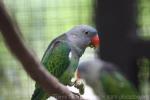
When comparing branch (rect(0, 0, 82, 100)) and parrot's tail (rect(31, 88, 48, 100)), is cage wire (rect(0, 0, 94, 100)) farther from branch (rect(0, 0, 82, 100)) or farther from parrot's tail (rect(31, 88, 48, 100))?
branch (rect(0, 0, 82, 100))

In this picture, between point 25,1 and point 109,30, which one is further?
point 25,1

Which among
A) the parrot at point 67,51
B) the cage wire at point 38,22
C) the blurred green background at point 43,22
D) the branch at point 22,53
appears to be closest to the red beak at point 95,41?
the parrot at point 67,51

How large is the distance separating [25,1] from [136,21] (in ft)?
1.77

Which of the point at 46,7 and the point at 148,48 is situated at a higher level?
the point at 46,7

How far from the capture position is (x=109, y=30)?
176 cm

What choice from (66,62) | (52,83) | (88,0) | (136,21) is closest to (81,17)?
(88,0)

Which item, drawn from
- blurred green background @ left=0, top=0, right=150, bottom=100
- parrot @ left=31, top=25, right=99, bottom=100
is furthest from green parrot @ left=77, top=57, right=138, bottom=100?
parrot @ left=31, top=25, right=99, bottom=100

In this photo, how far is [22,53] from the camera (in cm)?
34

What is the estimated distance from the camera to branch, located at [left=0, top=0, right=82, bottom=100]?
12.8 inches

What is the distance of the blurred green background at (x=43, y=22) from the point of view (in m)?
1.84

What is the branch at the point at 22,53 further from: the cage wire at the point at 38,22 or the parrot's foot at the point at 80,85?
the cage wire at the point at 38,22

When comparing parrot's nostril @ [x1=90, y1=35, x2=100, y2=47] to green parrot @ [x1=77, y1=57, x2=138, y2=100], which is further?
green parrot @ [x1=77, y1=57, x2=138, y2=100]

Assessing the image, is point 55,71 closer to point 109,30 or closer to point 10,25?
point 10,25

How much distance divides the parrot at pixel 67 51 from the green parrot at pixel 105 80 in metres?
1.09
